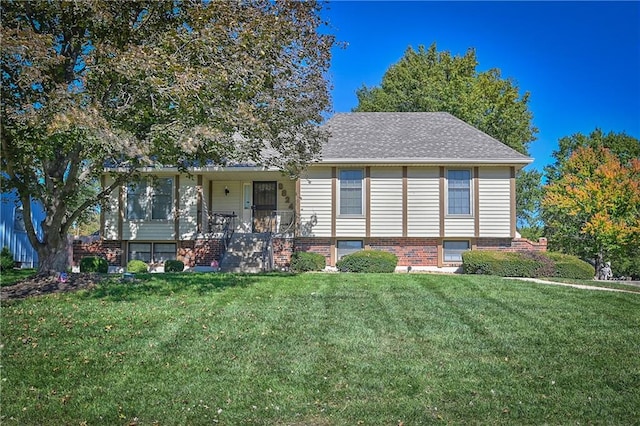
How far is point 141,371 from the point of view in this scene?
19.6 feet

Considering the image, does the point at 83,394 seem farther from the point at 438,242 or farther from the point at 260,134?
the point at 438,242

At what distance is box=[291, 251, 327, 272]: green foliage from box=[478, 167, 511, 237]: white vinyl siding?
18.5 ft

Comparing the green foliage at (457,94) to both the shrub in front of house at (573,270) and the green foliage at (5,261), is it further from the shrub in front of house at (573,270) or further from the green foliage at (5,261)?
the green foliage at (5,261)

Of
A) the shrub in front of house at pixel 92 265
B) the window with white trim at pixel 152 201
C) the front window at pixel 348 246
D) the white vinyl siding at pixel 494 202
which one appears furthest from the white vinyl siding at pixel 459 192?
the shrub in front of house at pixel 92 265

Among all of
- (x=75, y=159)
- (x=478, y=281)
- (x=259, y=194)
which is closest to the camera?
(x=75, y=159)

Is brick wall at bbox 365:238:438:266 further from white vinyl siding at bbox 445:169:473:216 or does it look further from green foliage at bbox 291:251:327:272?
green foliage at bbox 291:251:327:272

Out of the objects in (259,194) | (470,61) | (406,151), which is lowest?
(259,194)

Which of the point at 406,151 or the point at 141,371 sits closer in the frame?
→ the point at 141,371

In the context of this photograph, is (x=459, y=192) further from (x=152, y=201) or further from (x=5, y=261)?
(x=5, y=261)

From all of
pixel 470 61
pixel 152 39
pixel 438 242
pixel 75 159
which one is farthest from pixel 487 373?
pixel 470 61

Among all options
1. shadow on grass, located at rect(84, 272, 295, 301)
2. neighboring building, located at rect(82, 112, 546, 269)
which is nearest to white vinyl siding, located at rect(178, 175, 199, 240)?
neighboring building, located at rect(82, 112, 546, 269)

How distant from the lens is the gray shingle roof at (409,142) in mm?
18188

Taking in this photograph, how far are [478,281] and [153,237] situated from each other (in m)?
11.2

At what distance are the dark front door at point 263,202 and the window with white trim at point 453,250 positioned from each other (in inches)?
240
